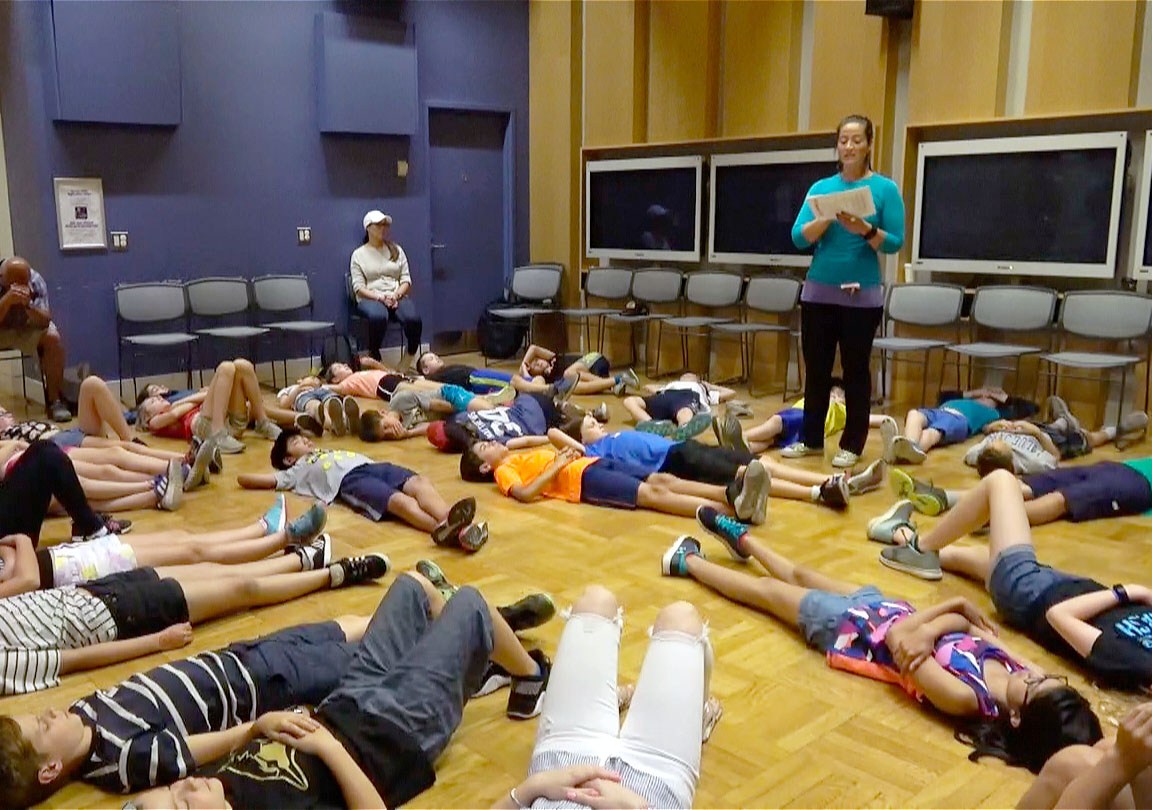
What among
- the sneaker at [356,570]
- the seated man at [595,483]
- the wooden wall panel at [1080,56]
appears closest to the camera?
the sneaker at [356,570]

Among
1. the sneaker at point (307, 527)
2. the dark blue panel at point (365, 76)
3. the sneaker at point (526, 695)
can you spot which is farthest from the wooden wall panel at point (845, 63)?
the sneaker at point (526, 695)

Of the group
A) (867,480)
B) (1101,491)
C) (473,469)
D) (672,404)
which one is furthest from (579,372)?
(1101,491)

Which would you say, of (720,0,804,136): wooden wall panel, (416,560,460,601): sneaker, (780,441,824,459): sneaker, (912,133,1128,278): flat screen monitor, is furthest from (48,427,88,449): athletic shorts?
(720,0,804,136): wooden wall panel

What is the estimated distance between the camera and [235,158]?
7.47 meters

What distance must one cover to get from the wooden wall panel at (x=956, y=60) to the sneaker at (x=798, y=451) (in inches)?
105

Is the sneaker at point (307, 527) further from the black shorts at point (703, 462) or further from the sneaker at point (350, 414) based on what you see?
the sneaker at point (350, 414)

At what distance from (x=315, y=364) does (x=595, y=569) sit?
5082mm

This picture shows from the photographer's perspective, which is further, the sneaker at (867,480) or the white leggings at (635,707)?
the sneaker at (867,480)

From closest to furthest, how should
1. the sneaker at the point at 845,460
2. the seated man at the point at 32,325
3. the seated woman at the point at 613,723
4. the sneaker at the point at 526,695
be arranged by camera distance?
the seated woman at the point at 613,723, the sneaker at the point at 526,695, the sneaker at the point at 845,460, the seated man at the point at 32,325

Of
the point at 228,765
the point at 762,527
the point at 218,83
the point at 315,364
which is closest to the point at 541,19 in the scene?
the point at 218,83

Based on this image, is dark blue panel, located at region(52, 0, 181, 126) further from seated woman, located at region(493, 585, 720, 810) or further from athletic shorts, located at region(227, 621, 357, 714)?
seated woman, located at region(493, 585, 720, 810)

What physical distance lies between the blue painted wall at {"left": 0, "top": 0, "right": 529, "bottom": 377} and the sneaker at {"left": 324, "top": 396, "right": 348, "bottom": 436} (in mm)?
2447

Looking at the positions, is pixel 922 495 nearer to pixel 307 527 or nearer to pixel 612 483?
pixel 612 483

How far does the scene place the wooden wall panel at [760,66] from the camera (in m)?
7.44
